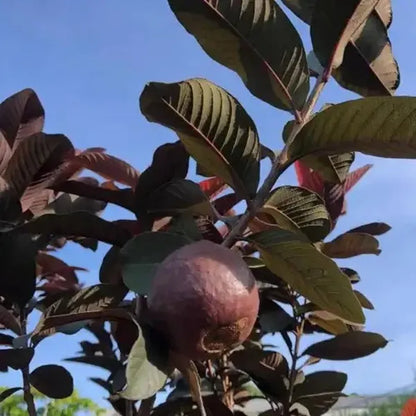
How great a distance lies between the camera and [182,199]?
1.25m

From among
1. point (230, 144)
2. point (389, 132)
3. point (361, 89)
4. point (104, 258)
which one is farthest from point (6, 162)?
point (389, 132)

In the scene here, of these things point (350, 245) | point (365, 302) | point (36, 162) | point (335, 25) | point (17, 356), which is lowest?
point (17, 356)

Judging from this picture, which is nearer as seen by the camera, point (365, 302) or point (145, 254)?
point (145, 254)

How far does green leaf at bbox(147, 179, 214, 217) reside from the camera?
48.9 inches

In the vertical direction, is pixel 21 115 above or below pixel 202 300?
above

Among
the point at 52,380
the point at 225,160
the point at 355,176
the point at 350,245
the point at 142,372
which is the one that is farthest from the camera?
the point at 355,176

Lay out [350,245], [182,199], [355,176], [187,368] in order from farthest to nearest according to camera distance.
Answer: [355,176] → [350,245] → [182,199] → [187,368]

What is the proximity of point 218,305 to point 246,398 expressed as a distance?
1218mm

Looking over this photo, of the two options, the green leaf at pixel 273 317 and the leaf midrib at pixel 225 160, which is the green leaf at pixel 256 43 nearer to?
the leaf midrib at pixel 225 160

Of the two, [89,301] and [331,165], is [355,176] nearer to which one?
[331,165]

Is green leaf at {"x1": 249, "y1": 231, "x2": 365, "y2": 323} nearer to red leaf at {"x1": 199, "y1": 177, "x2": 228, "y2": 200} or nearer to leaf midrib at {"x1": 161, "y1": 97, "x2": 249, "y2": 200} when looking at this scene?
leaf midrib at {"x1": 161, "y1": 97, "x2": 249, "y2": 200}

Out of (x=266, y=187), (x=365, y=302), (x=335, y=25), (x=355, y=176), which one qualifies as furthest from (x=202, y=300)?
(x=355, y=176)

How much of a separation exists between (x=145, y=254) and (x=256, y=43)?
39 cm

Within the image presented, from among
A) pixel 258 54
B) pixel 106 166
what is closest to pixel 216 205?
pixel 106 166
